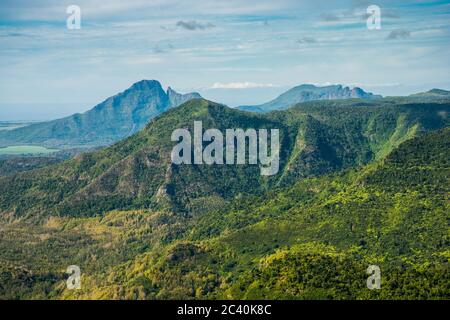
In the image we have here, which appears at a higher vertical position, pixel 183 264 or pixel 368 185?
pixel 368 185

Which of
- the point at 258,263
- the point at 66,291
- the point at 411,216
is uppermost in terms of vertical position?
the point at 411,216

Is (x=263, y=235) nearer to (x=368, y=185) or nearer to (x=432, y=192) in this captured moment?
(x=368, y=185)

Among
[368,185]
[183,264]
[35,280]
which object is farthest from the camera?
[368,185]
